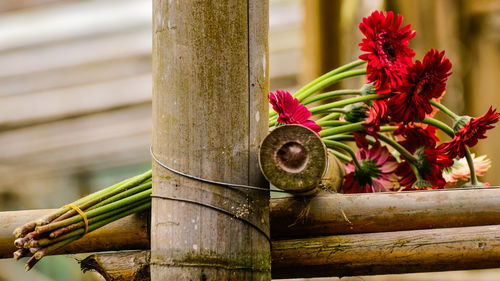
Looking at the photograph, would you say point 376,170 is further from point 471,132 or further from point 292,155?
point 292,155

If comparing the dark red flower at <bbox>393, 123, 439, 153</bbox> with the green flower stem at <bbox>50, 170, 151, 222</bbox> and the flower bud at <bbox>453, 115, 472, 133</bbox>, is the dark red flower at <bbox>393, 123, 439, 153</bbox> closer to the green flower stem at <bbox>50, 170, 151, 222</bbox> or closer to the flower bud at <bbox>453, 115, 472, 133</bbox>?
the flower bud at <bbox>453, 115, 472, 133</bbox>

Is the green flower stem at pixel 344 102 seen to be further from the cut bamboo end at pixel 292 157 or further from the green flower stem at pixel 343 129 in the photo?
the cut bamboo end at pixel 292 157

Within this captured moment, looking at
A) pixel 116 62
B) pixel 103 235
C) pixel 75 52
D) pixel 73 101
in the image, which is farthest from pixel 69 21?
pixel 103 235

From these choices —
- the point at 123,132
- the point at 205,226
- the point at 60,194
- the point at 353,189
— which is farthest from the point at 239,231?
the point at 60,194

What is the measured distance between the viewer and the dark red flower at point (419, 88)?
87cm

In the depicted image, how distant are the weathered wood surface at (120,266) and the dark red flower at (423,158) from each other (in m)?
0.39

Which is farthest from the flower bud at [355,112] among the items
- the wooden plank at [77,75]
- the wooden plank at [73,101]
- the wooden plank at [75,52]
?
the wooden plank at [73,101]

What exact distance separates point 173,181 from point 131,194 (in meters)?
0.11

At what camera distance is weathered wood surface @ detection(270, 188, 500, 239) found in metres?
0.85

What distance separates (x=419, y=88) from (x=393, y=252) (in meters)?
0.22

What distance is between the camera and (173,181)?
771mm

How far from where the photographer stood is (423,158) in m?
0.93

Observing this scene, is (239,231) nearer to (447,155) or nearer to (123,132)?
(447,155)

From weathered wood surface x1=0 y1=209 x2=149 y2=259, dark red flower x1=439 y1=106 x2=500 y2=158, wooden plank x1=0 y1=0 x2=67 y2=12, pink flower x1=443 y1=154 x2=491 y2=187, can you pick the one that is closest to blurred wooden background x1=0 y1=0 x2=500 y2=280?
wooden plank x1=0 y1=0 x2=67 y2=12
